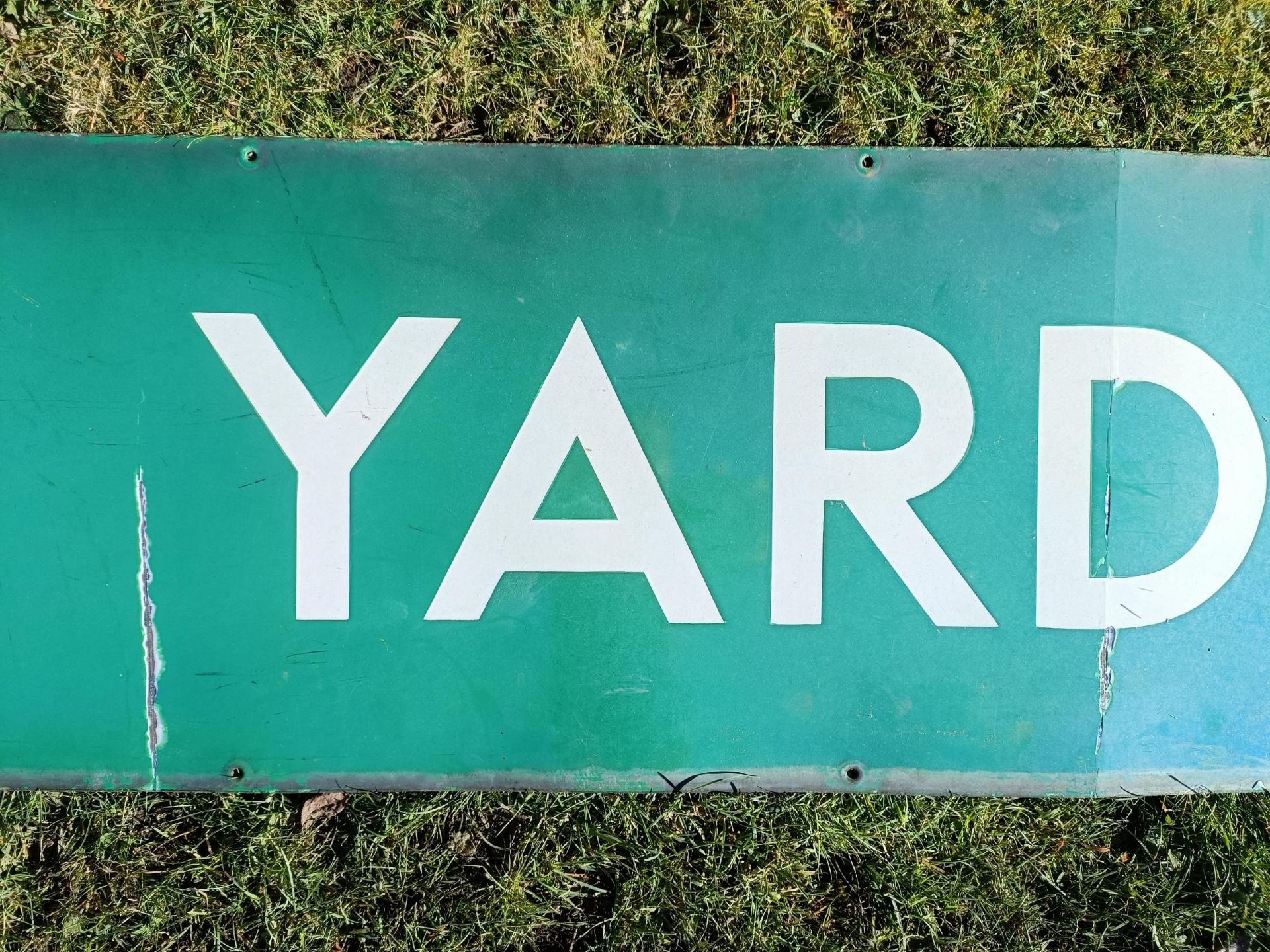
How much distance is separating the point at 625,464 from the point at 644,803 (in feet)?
2.28

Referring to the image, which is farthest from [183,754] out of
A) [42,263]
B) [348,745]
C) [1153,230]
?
[1153,230]

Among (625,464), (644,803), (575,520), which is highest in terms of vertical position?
(625,464)

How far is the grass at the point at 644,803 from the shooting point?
66.3 inches

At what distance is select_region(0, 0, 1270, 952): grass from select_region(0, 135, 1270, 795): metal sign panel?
0.42 ft

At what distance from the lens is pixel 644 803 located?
1720 mm

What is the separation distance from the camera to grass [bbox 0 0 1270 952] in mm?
1685

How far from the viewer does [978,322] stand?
63.9 inches

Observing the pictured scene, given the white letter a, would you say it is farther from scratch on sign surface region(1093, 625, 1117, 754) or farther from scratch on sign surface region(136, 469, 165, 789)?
scratch on sign surface region(1093, 625, 1117, 754)

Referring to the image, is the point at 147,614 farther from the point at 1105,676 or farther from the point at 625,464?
the point at 1105,676

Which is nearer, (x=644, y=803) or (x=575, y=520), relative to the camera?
(x=575, y=520)

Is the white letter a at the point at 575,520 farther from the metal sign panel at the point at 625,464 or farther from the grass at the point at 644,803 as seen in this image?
the grass at the point at 644,803

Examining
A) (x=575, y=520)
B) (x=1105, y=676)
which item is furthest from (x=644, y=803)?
(x=1105, y=676)

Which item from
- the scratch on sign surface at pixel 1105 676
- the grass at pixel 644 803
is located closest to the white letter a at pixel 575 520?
the grass at pixel 644 803

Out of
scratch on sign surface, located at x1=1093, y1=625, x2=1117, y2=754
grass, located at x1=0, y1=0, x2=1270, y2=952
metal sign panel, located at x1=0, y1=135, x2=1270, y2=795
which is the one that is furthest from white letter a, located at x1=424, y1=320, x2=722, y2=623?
scratch on sign surface, located at x1=1093, y1=625, x2=1117, y2=754
